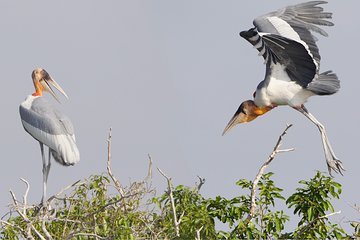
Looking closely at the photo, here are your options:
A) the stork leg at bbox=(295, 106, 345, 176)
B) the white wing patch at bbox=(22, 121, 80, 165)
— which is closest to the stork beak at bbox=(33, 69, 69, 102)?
the white wing patch at bbox=(22, 121, 80, 165)

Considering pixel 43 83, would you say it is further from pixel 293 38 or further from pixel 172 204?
pixel 172 204

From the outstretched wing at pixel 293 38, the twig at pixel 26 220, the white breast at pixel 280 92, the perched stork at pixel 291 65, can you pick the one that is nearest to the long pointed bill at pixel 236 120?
the perched stork at pixel 291 65

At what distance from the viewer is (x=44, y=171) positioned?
1166cm

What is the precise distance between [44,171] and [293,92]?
8.21ft

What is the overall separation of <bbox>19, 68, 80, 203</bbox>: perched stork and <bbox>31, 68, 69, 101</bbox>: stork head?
73mm

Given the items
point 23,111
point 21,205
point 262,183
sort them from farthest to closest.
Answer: point 23,111
point 262,183
point 21,205

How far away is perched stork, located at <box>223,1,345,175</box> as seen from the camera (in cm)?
1112

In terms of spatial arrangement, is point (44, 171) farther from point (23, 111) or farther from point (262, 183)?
point (262, 183)

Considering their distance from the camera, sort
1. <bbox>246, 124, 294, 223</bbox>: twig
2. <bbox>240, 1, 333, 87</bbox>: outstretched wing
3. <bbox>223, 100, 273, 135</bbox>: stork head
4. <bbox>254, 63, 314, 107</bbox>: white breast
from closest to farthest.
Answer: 1. <bbox>246, 124, 294, 223</bbox>: twig
2. <bbox>240, 1, 333, 87</bbox>: outstretched wing
3. <bbox>254, 63, 314, 107</bbox>: white breast
4. <bbox>223, 100, 273, 135</bbox>: stork head

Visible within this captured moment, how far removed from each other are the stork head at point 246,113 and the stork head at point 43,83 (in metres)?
1.75

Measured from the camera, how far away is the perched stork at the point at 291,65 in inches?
438

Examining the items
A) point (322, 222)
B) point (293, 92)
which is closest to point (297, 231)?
point (322, 222)

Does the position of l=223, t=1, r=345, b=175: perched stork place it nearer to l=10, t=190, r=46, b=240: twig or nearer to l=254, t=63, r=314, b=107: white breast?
l=254, t=63, r=314, b=107: white breast

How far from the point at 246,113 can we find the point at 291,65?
1.01 m
